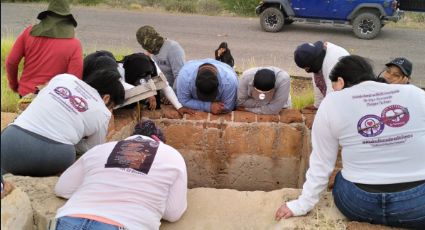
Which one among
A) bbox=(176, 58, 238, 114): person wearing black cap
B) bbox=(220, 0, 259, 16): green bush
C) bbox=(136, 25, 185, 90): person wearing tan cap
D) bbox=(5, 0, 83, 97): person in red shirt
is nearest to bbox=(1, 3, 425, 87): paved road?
bbox=(220, 0, 259, 16): green bush

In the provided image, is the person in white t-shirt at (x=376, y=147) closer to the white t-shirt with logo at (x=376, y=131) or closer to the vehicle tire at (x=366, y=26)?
the white t-shirt with logo at (x=376, y=131)

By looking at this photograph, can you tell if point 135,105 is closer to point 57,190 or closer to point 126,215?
point 57,190

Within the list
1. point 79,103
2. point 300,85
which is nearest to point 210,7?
point 300,85

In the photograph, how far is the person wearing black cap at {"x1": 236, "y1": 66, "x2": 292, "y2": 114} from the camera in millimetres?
4215

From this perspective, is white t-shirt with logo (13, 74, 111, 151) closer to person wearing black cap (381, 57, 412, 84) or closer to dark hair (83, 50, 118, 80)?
dark hair (83, 50, 118, 80)

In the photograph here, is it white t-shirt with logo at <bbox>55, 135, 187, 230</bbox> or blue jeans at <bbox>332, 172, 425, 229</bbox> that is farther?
blue jeans at <bbox>332, 172, 425, 229</bbox>

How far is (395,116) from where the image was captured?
2.65 meters

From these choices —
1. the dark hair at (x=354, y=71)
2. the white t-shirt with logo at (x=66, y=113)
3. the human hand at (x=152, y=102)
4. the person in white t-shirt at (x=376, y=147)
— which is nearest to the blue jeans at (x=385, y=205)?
the person in white t-shirt at (x=376, y=147)

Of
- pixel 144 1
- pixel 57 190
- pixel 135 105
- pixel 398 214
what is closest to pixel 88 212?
pixel 57 190

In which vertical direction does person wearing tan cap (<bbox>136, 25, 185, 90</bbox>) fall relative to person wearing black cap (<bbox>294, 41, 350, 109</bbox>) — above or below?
below

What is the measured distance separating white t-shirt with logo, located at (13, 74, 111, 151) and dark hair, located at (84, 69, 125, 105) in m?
0.08

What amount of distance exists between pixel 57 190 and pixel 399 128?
6.75ft

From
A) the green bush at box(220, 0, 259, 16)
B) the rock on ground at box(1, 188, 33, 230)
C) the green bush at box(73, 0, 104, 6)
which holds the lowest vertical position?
the green bush at box(73, 0, 104, 6)

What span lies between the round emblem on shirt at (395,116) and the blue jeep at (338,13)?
31.7 feet
